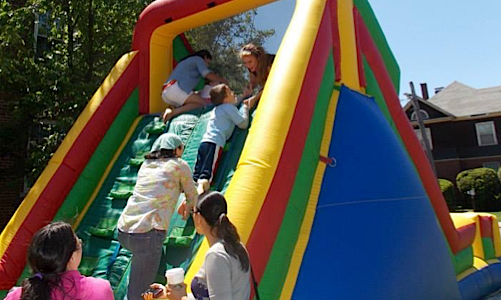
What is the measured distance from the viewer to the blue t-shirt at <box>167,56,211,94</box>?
4.91 metres

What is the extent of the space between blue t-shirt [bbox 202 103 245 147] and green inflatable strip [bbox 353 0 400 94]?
201cm

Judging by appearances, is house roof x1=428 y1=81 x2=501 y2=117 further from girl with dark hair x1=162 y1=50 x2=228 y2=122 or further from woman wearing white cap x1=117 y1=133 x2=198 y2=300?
woman wearing white cap x1=117 y1=133 x2=198 y2=300

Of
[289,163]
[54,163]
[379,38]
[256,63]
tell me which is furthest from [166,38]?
[289,163]

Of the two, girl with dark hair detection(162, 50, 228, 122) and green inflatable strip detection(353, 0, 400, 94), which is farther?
green inflatable strip detection(353, 0, 400, 94)

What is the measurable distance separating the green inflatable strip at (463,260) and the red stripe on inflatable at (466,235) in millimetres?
58

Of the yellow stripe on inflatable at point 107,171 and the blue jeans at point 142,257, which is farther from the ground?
the yellow stripe on inflatable at point 107,171

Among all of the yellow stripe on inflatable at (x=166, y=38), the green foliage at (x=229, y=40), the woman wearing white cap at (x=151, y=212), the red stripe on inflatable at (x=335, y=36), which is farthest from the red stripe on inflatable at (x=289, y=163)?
the green foliage at (x=229, y=40)

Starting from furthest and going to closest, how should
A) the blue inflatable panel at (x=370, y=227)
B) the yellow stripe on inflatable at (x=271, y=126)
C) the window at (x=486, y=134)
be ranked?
the window at (x=486, y=134) → the blue inflatable panel at (x=370, y=227) → the yellow stripe on inflatable at (x=271, y=126)

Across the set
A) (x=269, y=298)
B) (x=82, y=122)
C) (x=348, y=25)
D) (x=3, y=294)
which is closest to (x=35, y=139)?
(x=82, y=122)

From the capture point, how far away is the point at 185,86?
4.87 metres

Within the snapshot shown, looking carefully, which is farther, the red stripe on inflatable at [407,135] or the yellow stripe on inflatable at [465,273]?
the yellow stripe on inflatable at [465,273]

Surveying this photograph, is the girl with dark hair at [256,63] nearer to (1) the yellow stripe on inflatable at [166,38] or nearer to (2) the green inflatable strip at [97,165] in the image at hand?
(1) the yellow stripe on inflatable at [166,38]

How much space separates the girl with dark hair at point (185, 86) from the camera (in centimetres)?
473

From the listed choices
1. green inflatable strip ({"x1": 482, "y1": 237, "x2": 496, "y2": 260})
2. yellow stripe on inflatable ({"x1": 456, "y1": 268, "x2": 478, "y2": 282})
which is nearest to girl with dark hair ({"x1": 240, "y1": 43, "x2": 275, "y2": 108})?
yellow stripe on inflatable ({"x1": 456, "y1": 268, "x2": 478, "y2": 282})
